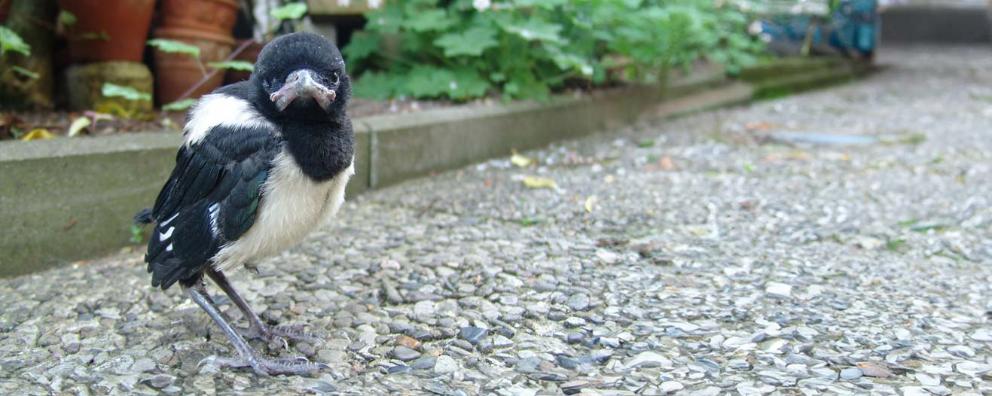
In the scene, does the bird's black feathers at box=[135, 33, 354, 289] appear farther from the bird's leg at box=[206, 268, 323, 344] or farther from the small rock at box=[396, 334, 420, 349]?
the small rock at box=[396, 334, 420, 349]

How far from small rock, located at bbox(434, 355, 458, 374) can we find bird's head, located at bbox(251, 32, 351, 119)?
0.72m

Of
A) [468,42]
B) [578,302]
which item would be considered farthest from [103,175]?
[468,42]

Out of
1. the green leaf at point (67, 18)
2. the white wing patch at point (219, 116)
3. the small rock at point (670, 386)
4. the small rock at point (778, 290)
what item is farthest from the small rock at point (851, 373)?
the green leaf at point (67, 18)

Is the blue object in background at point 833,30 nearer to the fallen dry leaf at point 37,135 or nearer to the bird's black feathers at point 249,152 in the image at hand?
the fallen dry leaf at point 37,135

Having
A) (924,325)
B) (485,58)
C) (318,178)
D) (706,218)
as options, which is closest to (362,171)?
(485,58)

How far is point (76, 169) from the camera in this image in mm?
3006

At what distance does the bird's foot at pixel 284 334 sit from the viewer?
2432 mm

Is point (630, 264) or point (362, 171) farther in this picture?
point (362, 171)

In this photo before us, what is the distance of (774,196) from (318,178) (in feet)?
8.85

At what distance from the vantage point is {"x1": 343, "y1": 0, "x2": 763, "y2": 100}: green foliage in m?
4.73

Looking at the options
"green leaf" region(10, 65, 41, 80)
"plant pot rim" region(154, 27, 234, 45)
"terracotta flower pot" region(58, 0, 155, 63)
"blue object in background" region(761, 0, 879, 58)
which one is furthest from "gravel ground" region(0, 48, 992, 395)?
"blue object in background" region(761, 0, 879, 58)

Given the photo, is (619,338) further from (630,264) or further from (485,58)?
(485,58)

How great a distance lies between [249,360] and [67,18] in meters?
2.33

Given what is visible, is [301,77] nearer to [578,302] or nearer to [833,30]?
[578,302]
